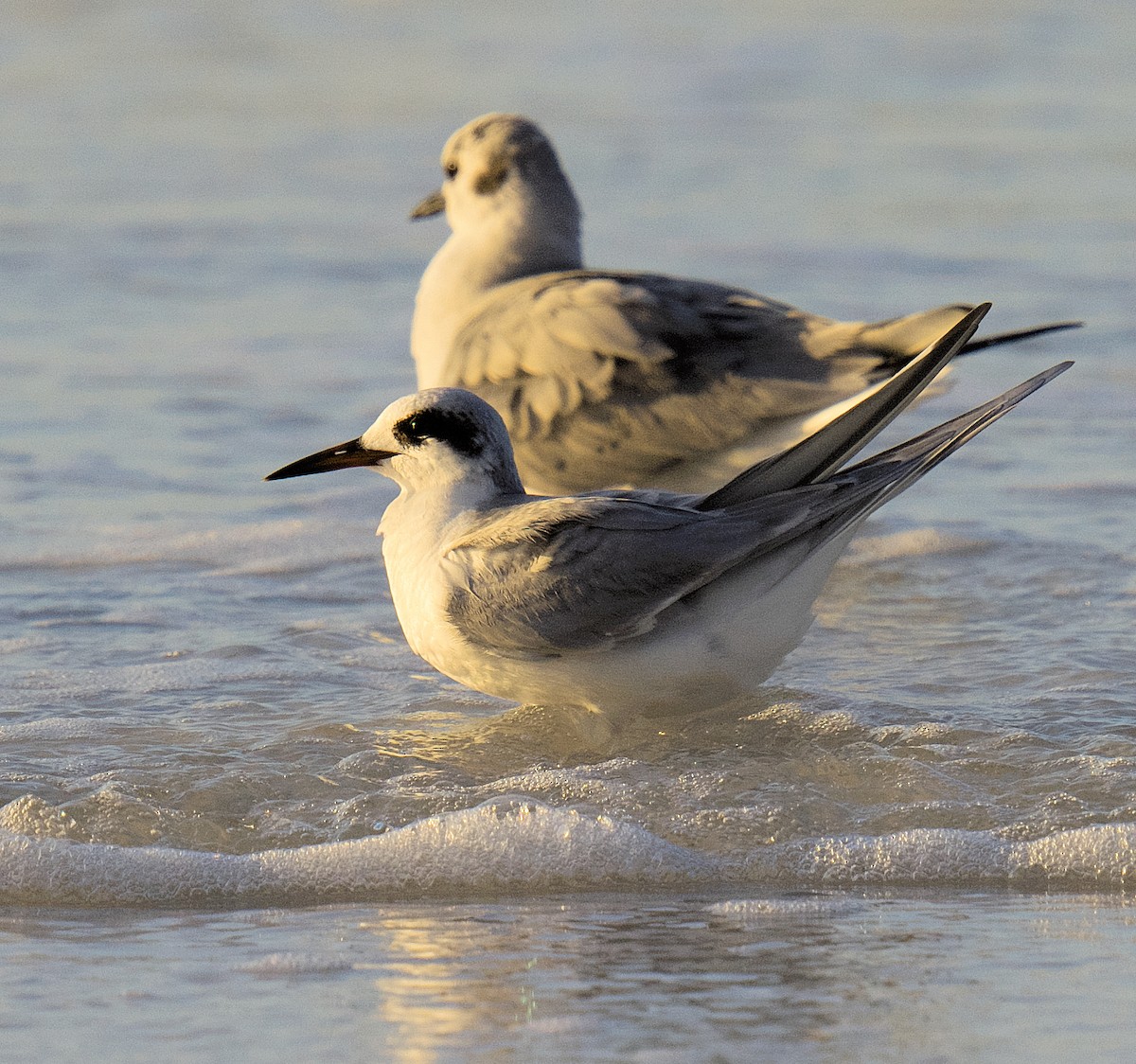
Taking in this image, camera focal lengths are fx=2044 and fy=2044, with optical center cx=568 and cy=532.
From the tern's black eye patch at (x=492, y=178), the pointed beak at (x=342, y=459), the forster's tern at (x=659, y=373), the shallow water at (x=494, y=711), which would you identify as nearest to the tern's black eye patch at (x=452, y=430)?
the pointed beak at (x=342, y=459)

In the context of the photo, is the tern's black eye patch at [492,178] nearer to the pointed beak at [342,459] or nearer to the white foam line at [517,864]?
the pointed beak at [342,459]

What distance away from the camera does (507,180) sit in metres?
8.16

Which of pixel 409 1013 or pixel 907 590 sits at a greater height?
pixel 907 590

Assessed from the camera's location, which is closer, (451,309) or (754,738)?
(754,738)

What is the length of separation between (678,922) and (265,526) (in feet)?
11.9

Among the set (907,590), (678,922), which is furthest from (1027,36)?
(678,922)

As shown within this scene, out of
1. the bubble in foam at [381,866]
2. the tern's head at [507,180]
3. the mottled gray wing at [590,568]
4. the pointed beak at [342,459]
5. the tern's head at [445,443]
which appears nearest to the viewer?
the bubble in foam at [381,866]

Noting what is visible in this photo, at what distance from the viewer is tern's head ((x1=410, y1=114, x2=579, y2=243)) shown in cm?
809

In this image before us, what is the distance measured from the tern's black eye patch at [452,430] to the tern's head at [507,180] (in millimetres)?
3065

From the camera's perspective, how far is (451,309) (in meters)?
7.81

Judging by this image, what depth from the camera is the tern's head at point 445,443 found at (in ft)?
16.8

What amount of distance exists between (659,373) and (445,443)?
1861 millimetres

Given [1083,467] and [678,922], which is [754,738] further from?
[1083,467]

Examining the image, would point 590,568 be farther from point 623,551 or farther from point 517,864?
point 517,864
